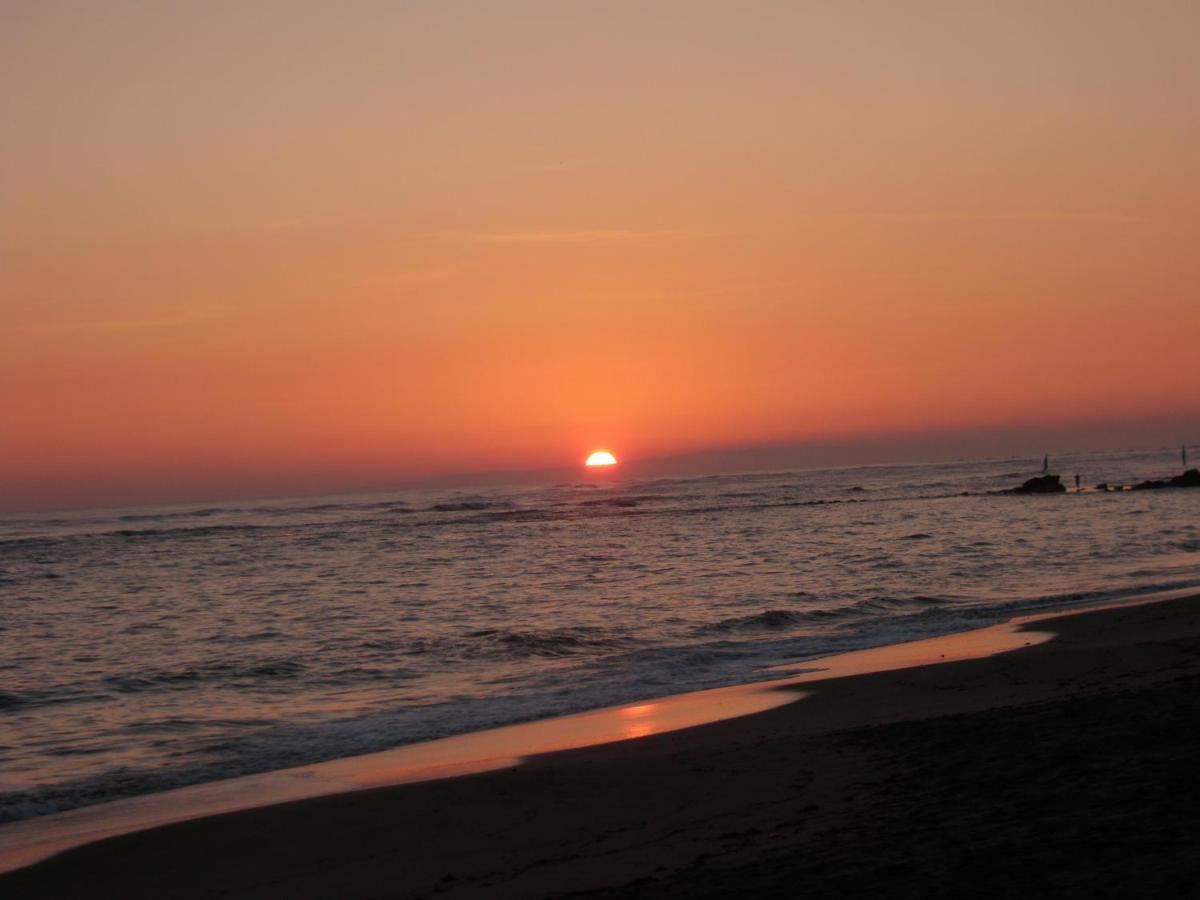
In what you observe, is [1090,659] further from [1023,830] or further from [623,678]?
[1023,830]

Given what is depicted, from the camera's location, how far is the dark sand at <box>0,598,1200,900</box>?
19.3 feet

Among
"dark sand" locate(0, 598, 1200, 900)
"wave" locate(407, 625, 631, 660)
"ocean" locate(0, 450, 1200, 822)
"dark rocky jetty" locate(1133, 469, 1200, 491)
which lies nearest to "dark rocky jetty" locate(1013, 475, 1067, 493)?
"dark rocky jetty" locate(1133, 469, 1200, 491)

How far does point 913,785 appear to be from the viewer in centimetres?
770

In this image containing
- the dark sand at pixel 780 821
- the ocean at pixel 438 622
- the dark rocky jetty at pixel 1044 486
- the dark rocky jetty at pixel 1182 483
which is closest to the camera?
the dark sand at pixel 780 821

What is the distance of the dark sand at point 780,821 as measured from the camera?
5871 mm

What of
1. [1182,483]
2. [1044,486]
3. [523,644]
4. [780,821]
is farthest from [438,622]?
[1182,483]

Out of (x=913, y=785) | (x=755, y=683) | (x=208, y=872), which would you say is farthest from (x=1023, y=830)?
(x=755, y=683)

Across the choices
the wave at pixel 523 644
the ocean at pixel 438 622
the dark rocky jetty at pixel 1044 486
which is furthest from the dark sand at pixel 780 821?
the dark rocky jetty at pixel 1044 486

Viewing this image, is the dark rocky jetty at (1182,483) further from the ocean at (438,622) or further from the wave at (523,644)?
the wave at (523,644)

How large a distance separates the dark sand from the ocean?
288 centimetres

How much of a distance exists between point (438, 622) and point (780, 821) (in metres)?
15.4

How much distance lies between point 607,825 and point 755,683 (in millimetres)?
7354

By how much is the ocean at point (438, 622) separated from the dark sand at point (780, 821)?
2876 mm

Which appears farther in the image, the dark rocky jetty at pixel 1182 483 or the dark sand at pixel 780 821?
the dark rocky jetty at pixel 1182 483
